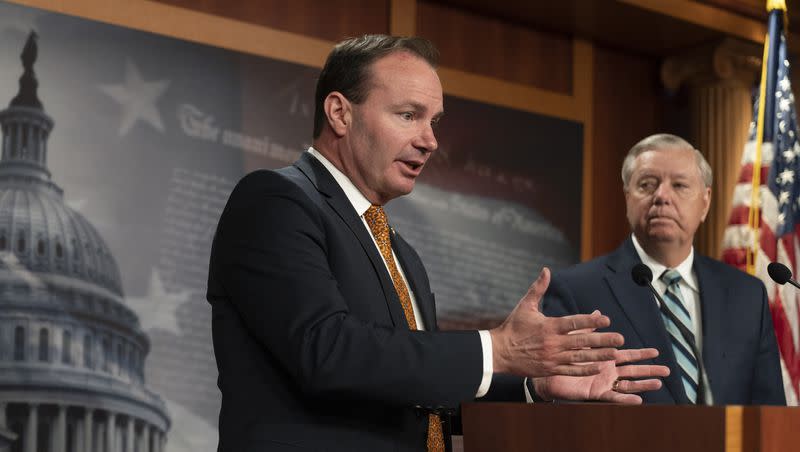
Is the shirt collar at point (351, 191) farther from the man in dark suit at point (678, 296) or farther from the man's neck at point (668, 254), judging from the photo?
the man's neck at point (668, 254)

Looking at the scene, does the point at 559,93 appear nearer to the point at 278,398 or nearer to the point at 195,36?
the point at 195,36

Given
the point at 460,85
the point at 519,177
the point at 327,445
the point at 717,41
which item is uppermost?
the point at 717,41

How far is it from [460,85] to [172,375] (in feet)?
7.64

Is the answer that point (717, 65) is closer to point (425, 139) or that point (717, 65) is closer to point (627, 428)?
point (425, 139)

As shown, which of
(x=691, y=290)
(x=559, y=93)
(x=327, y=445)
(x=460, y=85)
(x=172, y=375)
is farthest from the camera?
(x=559, y=93)

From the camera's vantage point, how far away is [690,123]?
6.89 meters

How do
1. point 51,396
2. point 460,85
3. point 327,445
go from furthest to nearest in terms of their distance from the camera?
point 460,85
point 51,396
point 327,445

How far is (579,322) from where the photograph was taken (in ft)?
6.15

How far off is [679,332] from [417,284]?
4.69 ft

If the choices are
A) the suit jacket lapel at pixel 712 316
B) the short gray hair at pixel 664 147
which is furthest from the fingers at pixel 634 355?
the short gray hair at pixel 664 147

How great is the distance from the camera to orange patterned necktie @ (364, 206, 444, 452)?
227 cm

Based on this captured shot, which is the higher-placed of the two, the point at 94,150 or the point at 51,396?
the point at 94,150

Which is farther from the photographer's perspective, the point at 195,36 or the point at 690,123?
the point at 690,123

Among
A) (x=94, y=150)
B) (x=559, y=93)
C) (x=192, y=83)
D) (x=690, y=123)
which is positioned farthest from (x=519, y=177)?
(x=94, y=150)
